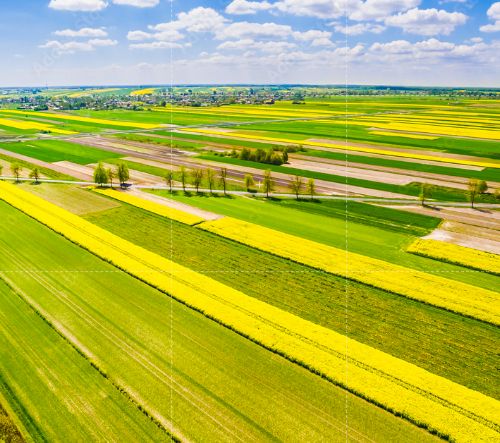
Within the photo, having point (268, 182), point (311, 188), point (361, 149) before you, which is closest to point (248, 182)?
point (268, 182)

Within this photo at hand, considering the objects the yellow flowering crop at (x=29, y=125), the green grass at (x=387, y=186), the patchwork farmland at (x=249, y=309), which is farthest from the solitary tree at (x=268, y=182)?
the yellow flowering crop at (x=29, y=125)

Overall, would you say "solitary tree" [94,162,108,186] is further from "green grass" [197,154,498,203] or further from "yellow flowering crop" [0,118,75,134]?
"yellow flowering crop" [0,118,75,134]

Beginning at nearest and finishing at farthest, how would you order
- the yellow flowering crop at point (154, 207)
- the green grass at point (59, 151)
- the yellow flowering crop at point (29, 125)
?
1. the yellow flowering crop at point (154, 207)
2. the green grass at point (59, 151)
3. the yellow flowering crop at point (29, 125)

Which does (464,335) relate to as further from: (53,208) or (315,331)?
(53,208)

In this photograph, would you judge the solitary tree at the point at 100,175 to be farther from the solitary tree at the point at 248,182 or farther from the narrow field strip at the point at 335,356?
the narrow field strip at the point at 335,356

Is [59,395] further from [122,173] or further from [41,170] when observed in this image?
[41,170]

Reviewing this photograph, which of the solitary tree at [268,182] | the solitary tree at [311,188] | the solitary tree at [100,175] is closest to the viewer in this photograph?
the solitary tree at [311,188]
